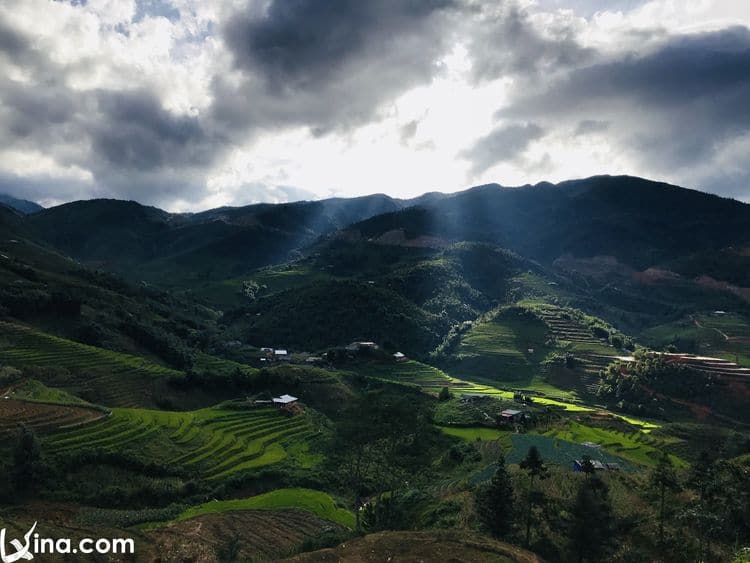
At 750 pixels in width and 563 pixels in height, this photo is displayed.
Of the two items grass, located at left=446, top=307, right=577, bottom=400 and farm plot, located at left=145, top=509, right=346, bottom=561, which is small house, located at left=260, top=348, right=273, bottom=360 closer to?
grass, located at left=446, top=307, right=577, bottom=400

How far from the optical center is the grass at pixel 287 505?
3931 cm

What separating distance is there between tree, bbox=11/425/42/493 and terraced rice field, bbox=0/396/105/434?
5721mm

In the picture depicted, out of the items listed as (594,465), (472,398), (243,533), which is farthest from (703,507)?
(472,398)

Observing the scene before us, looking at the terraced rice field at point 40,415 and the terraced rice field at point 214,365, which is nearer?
the terraced rice field at point 40,415

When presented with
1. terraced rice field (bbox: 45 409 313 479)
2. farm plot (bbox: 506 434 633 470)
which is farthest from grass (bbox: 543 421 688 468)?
terraced rice field (bbox: 45 409 313 479)

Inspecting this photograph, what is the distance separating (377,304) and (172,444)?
311 feet

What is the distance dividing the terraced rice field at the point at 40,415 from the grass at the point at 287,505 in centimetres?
1769

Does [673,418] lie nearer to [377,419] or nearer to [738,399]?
[738,399]

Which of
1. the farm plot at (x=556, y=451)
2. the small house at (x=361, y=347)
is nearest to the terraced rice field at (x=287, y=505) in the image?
the farm plot at (x=556, y=451)

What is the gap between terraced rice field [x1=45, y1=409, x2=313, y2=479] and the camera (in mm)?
46188

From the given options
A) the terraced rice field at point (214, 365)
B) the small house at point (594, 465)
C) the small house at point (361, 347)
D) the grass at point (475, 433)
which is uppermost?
the small house at point (361, 347)

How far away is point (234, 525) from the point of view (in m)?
36.5

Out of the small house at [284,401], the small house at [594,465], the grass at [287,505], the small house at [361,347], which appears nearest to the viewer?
the grass at [287,505]

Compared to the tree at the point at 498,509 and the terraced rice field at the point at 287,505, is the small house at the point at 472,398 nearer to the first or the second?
the terraced rice field at the point at 287,505
